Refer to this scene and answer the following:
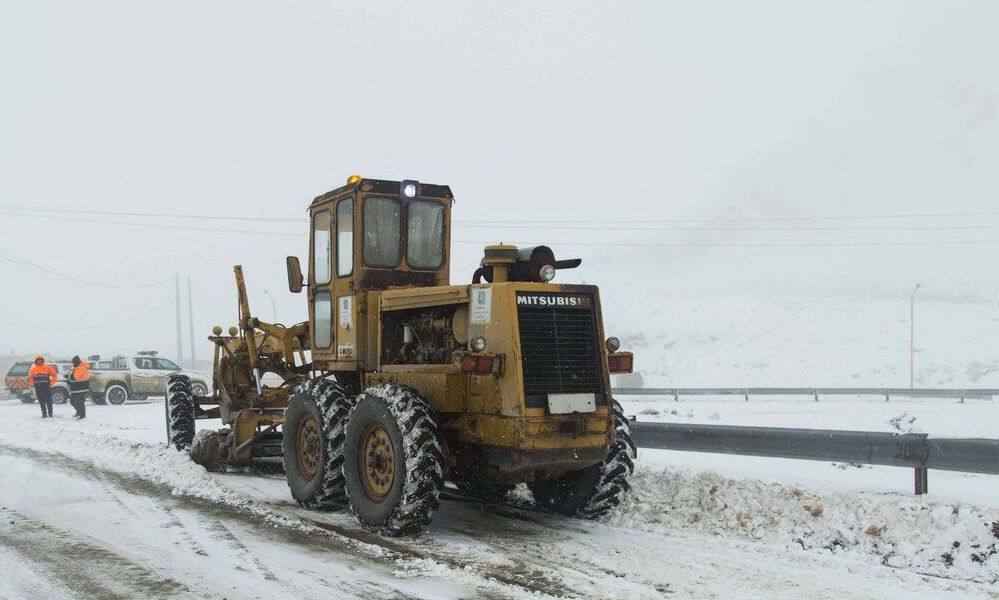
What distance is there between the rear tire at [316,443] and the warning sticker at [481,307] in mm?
1897

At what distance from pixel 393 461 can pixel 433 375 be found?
86 cm

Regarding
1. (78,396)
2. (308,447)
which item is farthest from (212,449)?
(78,396)

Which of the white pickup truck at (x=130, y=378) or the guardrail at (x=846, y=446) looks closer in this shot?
the guardrail at (x=846, y=446)

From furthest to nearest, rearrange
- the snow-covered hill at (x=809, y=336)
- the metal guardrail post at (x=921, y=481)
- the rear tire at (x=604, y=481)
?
the snow-covered hill at (x=809, y=336), the rear tire at (x=604, y=481), the metal guardrail post at (x=921, y=481)

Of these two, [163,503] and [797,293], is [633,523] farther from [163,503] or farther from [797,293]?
[797,293]

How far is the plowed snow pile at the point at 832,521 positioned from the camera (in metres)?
6.30

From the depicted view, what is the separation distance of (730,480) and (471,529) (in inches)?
99.1

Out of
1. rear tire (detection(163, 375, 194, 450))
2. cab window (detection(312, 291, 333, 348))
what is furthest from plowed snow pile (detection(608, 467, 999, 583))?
rear tire (detection(163, 375, 194, 450))

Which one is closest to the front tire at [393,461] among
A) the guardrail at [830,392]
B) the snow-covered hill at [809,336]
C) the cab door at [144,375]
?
the guardrail at [830,392]

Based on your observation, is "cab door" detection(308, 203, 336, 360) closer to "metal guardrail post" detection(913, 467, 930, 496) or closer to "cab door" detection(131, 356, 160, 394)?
"metal guardrail post" detection(913, 467, 930, 496)

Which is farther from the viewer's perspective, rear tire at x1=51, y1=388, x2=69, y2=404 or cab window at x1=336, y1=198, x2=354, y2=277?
rear tire at x1=51, y1=388, x2=69, y2=404

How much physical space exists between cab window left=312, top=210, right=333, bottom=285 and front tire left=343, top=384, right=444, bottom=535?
2150mm

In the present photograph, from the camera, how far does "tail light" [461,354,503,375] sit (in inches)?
273

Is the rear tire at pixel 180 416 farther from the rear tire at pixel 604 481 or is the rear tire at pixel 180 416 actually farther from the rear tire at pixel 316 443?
the rear tire at pixel 604 481
